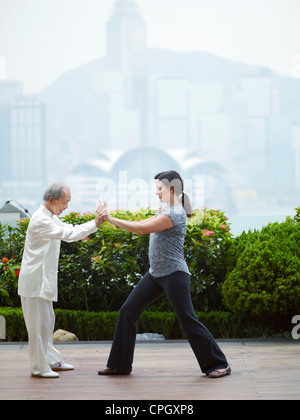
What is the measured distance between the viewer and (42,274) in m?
4.70

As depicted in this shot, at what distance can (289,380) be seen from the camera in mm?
4590

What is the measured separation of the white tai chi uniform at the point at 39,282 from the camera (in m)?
4.66

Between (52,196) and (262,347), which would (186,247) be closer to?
(262,347)

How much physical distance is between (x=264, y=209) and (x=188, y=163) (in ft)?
8.83

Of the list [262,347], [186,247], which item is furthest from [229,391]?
[186,247]

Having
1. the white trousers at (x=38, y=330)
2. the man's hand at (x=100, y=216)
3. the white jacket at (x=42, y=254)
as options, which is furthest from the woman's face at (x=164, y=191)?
the white trousers at (x=38, y=330)

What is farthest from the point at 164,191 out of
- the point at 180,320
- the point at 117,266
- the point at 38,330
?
the point at 117,266

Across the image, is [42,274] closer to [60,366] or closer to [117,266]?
[60,366]

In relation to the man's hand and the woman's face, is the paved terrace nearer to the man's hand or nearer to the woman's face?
the man's hand

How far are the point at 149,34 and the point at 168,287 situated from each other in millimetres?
14380

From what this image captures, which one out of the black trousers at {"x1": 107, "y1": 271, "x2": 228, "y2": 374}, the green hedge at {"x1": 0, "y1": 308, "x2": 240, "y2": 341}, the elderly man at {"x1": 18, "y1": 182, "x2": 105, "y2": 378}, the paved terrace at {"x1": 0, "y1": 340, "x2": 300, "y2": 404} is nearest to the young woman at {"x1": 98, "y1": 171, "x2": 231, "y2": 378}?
the black trousers at {"x1": 107, "y1": 271, "x2": 228, "y2": 374}

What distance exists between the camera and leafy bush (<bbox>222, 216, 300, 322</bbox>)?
6.16 metres

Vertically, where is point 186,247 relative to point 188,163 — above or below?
below

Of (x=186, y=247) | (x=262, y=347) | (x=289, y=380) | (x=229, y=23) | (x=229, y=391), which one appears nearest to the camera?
(x=229, y=391)
